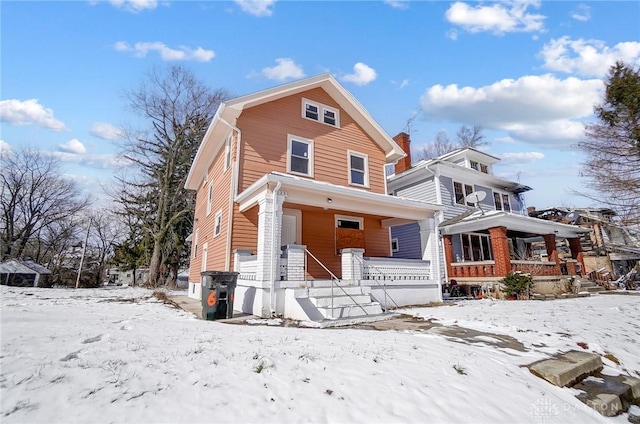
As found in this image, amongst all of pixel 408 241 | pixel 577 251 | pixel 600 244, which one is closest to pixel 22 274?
pixel 408 241

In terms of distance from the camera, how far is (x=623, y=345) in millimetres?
5680

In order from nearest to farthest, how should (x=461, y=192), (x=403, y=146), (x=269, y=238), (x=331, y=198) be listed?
(x=269, y=238) < (x=331, y=198) < (x=461, y=192) < (x=403, y=146)

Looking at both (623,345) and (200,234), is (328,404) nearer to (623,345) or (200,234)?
(623,345)

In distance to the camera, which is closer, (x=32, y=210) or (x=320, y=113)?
(x=320, y=113)

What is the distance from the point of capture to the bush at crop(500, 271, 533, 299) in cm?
1195

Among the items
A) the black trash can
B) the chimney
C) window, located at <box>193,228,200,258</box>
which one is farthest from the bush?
window, located at <box>193,228,200,258</box>

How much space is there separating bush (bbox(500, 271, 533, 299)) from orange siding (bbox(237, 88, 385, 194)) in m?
6.35

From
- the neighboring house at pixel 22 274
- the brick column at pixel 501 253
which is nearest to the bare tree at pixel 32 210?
the neighboring house at pixel 22 274

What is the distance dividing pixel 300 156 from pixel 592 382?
10.1 m

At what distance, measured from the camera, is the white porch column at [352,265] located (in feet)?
29.0

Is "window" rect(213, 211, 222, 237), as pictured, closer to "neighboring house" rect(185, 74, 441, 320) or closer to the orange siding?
"neighboring house" rect(185, 74, 441, 320)

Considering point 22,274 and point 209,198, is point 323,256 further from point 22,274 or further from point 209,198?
point 22,274

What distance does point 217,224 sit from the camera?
471 inches

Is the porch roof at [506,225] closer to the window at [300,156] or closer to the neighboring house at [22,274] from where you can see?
the window at [300,156]
